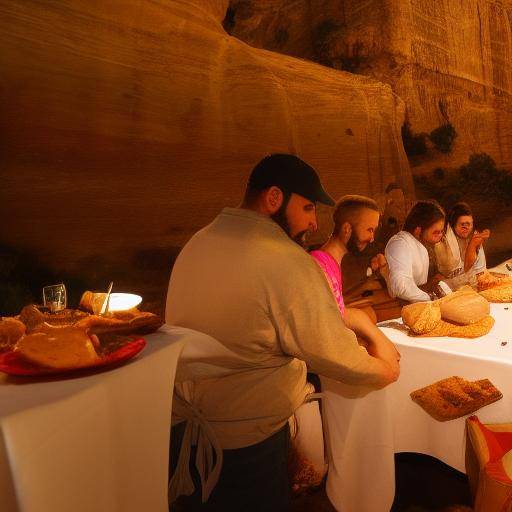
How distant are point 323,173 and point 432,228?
1.26m

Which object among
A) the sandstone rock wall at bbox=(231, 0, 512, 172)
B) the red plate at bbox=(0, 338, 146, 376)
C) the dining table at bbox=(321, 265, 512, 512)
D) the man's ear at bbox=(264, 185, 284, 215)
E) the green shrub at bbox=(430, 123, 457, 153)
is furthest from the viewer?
the green shrub at bbox=(430, 123, 457, 153)

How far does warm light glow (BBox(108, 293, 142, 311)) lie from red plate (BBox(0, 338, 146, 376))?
2.40 feet

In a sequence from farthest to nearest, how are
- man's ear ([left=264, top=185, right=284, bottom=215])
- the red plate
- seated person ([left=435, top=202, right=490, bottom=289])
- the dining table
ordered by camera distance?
seated person ([left=435, top=202, right=490, bottom=289])
the dining table
man's ear ([left=264, top=185, right=284, bottom=215])
the red plate

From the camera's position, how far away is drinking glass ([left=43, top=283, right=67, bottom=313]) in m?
1.79

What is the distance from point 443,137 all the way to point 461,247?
0.99 metres

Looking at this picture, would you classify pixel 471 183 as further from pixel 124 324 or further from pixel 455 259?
pixel 124 324

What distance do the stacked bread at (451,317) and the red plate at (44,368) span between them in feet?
5.17

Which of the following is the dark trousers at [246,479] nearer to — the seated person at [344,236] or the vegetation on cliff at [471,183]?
the seated person at [344,236]

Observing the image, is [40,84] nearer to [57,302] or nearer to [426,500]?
[57,302]

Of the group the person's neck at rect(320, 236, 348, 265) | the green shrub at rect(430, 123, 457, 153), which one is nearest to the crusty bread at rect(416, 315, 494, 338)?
the person's neck at rect(320, 236, 348, 265)

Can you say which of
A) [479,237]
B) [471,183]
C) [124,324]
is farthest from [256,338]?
[471,183]

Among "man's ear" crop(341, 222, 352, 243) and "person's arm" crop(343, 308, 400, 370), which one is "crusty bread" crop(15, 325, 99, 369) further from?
"man's ear" crop(341, 222, 352, 243)

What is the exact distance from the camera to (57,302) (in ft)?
5.91

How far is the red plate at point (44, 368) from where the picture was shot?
41.3 inches
